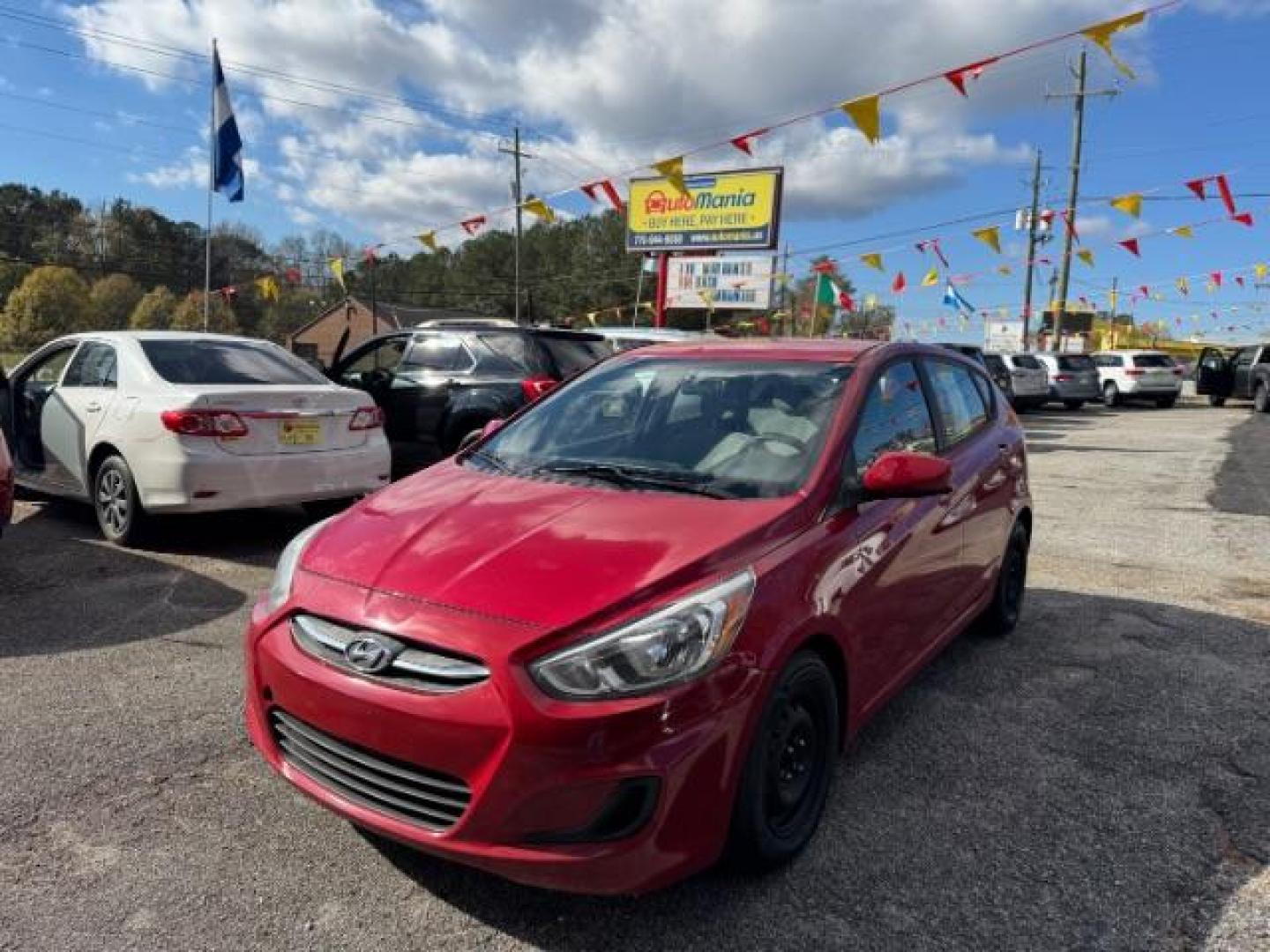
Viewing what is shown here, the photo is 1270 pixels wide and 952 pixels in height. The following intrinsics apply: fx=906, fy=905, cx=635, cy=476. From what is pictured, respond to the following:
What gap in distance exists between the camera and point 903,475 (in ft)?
9.43

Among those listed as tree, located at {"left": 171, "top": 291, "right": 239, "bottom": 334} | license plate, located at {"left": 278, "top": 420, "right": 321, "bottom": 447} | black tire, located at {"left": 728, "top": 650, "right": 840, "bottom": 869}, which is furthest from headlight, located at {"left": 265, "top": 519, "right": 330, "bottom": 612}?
tree, located at {"left": 171, "top": 291, "right": 239, "bottom": 334}

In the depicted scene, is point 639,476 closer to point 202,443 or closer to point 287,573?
point 287,573

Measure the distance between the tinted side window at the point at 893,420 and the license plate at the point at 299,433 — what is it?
4.10 m

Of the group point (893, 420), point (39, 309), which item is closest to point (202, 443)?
point (893, 420)

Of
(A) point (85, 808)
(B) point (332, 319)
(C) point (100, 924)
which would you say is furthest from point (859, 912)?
(B) point (332, 319)

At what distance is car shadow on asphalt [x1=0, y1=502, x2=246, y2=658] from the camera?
14.4 ft

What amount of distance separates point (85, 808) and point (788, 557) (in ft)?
7.61

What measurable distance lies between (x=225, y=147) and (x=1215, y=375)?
1031 inches

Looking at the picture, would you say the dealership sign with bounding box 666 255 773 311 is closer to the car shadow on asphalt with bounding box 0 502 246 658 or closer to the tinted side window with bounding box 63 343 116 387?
the tinted side window with bounding box 63 343 116 387

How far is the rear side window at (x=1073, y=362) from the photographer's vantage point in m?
25.5

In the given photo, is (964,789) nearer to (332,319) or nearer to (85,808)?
(85,808)

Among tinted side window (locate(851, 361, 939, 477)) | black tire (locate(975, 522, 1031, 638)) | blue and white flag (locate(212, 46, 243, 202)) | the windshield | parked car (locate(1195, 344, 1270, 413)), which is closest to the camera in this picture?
the windshield

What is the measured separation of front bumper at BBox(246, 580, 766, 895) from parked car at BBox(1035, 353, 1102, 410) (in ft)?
83.3

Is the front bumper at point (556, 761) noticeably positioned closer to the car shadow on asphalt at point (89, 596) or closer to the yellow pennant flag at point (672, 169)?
the car shadow on asphalt at point (89, 596)
